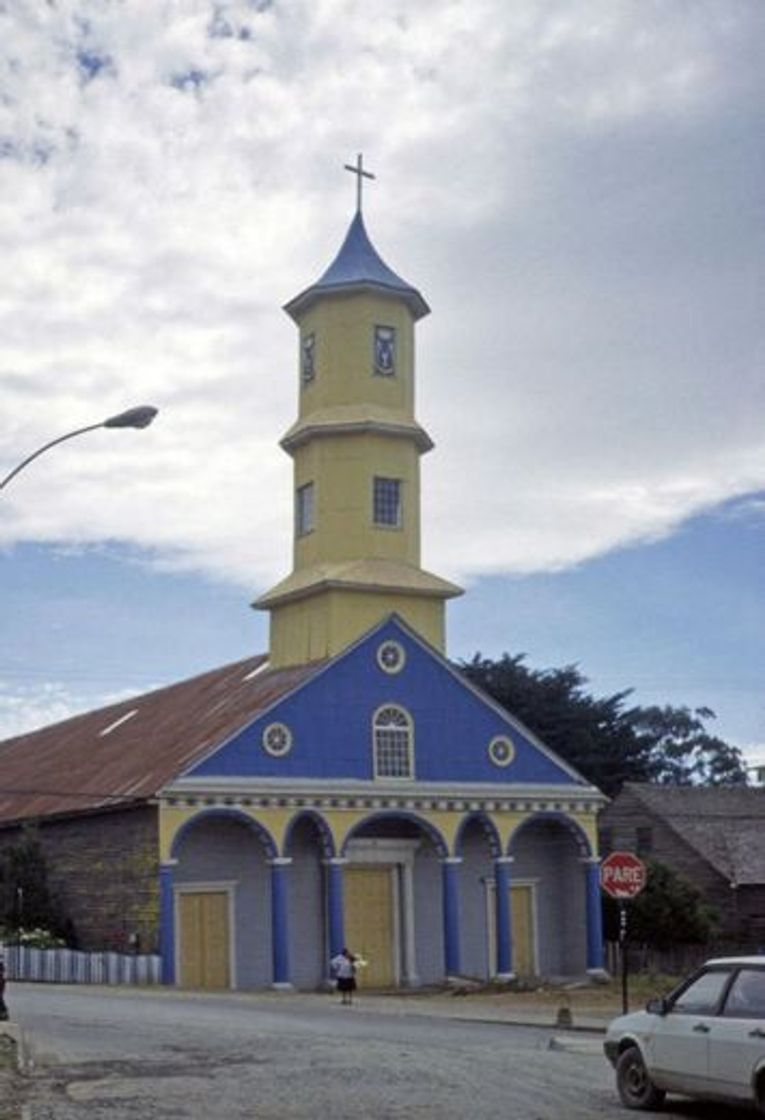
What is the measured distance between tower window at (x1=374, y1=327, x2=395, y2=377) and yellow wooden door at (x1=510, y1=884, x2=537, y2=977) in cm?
1368

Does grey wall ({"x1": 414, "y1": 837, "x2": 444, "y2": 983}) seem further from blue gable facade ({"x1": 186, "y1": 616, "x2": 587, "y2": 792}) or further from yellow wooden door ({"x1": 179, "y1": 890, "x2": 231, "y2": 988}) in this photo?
yellow wooden door ({"x1": 179, "y1": 890, "x2": 231, "y2": 988})

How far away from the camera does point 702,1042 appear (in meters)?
14.6

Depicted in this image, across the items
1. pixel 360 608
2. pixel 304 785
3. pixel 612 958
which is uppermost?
pixel 360 608

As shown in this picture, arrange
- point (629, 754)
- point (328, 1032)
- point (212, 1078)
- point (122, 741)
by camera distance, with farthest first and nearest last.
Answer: point (629, 754) → point (122, 741) → point (328, 1032) → point (212, 1078)

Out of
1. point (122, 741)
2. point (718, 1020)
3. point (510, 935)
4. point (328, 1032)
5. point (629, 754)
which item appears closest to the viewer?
point (718, 1020)

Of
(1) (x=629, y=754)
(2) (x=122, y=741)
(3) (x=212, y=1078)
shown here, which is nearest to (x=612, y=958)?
(2) (x=122, y=741)

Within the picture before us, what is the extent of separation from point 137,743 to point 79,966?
7.89 meters

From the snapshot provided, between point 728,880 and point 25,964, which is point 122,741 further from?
point 728,880

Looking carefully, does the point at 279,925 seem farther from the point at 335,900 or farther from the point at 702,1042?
the point at 702,1042

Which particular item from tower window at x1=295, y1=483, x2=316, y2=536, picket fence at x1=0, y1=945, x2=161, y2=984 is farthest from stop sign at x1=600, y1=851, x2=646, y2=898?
tower window at x1=295, y1=483, x2=316, y2=536

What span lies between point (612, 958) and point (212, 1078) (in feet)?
96.9

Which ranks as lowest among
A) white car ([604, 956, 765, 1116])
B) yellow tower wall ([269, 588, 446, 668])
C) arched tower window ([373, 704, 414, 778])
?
white car ([604, 956, 765, 1116])

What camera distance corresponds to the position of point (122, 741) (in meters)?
47.9

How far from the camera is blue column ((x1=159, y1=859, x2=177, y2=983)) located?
127 ft
